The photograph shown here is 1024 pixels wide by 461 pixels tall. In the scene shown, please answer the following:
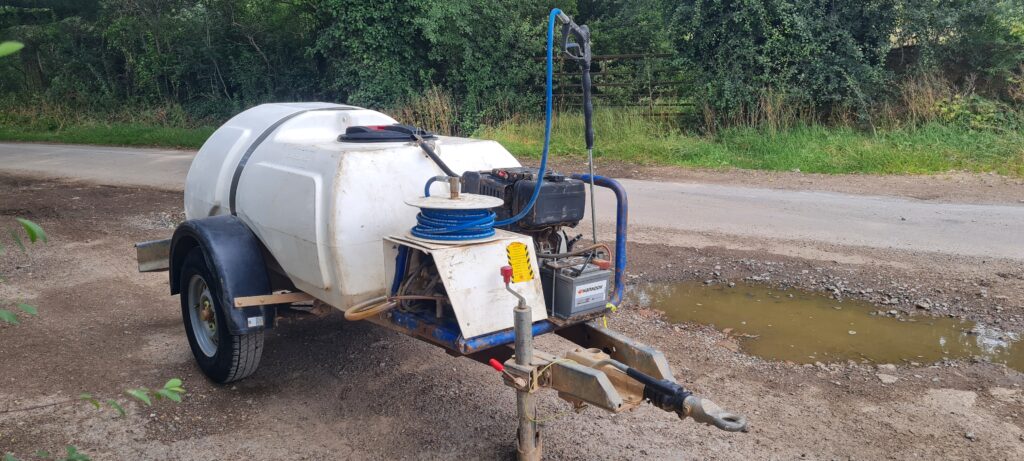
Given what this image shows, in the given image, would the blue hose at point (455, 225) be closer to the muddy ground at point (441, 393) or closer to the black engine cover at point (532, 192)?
the black engine cover at point (532, 192)

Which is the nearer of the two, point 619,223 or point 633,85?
point 619,223

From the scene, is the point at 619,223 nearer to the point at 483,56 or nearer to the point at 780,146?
the point at 780,146

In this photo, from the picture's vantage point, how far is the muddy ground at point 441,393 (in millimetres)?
3971

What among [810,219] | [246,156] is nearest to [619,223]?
[246,156]

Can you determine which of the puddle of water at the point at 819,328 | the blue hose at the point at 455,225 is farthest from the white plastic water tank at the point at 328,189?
the puddle of water at the point at 819,328

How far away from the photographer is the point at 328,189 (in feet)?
12.6

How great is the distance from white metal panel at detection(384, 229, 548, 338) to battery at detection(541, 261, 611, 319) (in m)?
0.13

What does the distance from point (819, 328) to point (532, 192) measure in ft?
10.3

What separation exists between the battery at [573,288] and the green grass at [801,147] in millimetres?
9531

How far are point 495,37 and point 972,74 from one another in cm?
1021

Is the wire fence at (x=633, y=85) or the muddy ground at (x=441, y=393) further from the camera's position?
the wire fence at (x=633, y=85)

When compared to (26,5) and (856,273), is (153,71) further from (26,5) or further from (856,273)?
(856,273)

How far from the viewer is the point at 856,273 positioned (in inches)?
270

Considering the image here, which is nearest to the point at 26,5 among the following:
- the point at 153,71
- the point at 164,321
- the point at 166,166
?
the point at 153,71
